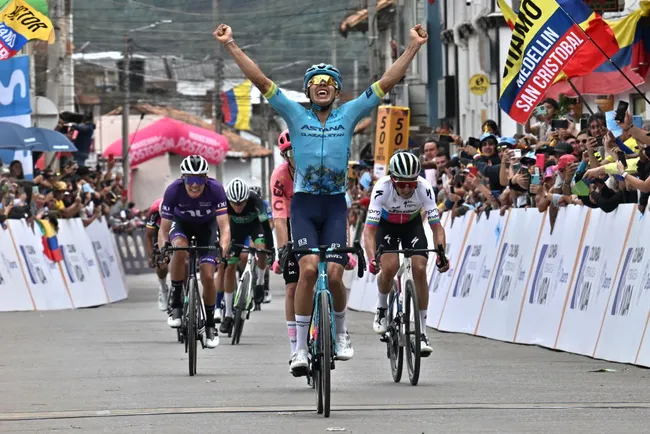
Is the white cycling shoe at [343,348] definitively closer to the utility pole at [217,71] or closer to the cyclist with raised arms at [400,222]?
the cyclist with raised arms at [400,222]

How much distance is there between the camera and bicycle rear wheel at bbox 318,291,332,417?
10266mm

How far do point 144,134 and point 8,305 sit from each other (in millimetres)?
42679

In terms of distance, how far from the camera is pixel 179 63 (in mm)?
113938

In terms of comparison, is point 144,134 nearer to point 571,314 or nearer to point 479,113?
point 479,113

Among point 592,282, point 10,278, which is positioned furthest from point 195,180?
point 10,278

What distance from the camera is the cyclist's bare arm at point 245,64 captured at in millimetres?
11391

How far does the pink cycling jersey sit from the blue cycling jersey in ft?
6.96

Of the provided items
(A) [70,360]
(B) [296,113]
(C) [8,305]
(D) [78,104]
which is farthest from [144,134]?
(B) [296,113]

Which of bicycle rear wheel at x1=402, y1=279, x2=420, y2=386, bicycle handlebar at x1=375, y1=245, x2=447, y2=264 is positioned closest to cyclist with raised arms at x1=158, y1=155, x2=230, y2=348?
bicycle handlebar at x1=375, y1=245, x2=447, y2=264

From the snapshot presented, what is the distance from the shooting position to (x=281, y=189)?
14352mm

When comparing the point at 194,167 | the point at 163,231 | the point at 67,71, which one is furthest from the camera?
the point at 67,71

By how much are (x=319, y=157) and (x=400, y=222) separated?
2.54 metres

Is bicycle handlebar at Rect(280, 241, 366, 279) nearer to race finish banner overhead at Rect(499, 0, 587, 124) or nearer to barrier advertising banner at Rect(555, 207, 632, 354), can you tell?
barrier advertising banner at Rect(555, 207, 632, 354)

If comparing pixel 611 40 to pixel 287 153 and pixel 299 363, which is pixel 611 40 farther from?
pixel 299 363
